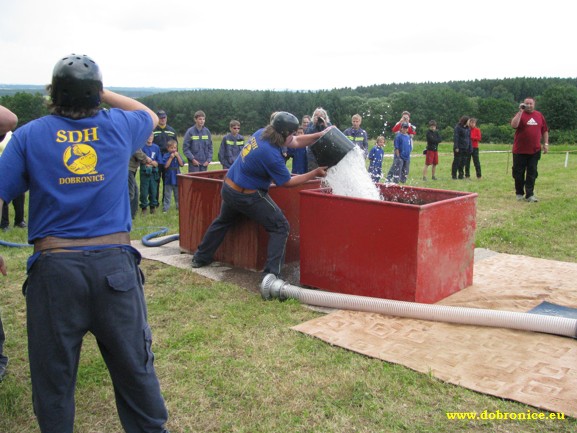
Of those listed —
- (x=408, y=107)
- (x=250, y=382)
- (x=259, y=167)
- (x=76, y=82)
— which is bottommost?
(x=250, y=382)

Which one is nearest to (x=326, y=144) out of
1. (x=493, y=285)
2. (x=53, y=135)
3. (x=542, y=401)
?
(x=493, y=285)

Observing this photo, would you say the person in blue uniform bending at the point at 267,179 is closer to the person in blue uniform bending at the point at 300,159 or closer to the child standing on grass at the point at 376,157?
the person in blue uniform bending at the point at 300,159

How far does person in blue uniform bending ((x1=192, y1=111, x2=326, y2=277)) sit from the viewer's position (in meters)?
5.74

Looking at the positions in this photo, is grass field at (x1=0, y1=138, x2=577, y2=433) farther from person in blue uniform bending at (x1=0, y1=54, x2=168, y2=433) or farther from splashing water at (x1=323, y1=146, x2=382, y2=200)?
splashing water at (x1=323, y1=146, x2=382, y2=200)

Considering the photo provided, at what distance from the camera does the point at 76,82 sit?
252cm

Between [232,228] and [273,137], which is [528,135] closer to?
[232,228]

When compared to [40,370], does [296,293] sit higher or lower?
lower

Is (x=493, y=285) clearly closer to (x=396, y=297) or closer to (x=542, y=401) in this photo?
(x=396, y=297)

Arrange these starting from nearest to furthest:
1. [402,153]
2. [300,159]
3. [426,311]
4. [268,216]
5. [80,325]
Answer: [80,325], [426,311], [268,216], [300,159], [402,153]

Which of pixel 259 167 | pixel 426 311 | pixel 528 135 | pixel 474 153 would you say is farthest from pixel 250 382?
pixel 474 153

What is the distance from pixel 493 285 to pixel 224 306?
8.99 feet

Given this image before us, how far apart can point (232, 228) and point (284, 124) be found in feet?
5.18

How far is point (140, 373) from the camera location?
2.71 meters

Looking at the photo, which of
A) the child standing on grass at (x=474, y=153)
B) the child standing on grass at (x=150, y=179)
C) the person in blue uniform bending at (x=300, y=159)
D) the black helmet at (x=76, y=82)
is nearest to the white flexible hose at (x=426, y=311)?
the black helmet at (x=76, y=82)
